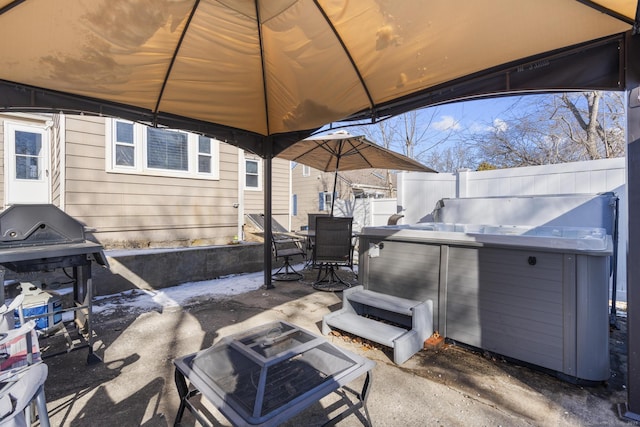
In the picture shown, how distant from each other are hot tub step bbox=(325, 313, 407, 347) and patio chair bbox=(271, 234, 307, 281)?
246 cm

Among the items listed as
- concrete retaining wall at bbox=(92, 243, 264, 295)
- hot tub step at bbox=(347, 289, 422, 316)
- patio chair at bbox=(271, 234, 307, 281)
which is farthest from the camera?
patio chair at bbox=(271, 234, 307, 281)

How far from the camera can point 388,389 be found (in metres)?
2.31

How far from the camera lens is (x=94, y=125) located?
552 centimetres

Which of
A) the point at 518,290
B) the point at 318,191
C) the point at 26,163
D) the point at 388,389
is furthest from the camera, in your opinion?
the point at 318,191

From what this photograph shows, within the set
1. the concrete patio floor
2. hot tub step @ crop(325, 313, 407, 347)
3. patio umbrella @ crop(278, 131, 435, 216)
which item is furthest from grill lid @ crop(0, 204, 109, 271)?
patio umbrella @ crop(278, 131, 435, 216)

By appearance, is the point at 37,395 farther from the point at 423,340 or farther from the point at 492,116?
the point at 492,116

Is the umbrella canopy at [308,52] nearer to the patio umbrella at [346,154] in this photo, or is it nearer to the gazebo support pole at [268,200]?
the gazebo support pole at [268,200]

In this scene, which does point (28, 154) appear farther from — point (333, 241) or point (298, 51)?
point (298, 51)

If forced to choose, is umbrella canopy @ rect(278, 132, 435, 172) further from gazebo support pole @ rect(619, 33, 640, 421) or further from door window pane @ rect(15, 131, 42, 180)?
door window pane @ rect(15, 131, 42, 180)

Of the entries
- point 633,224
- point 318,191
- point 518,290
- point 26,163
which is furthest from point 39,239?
point 318,191

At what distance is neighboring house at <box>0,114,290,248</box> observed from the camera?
5.43 m

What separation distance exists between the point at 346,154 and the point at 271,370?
15.2 ft

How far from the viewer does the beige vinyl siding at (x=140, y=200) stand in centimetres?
538

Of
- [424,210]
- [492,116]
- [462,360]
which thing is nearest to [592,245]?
[462,360]
